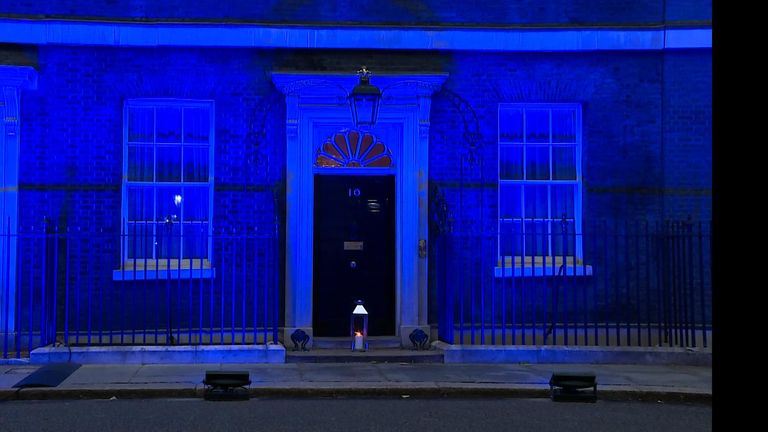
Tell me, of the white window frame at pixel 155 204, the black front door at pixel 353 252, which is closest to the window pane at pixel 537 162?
the black front door at pixel 353 252

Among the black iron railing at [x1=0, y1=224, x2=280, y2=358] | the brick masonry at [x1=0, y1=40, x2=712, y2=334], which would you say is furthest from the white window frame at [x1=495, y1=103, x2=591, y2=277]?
the black iron railing at [x1=0, y1=224, x2=280, y2=358]

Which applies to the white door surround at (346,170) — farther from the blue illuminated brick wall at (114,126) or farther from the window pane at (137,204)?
the window pane at (137,204)

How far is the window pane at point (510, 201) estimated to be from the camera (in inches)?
431

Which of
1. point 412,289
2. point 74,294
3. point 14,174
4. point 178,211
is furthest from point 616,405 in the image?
point 14,174

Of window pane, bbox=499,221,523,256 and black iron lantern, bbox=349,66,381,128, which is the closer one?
black iron lantern, bbox=349,66,381,128

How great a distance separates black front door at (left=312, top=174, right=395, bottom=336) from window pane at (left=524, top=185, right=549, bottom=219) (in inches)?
73.1

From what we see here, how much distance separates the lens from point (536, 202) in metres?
11.0

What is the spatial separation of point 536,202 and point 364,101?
279 centimetres

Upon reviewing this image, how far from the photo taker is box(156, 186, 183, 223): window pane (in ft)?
34.6

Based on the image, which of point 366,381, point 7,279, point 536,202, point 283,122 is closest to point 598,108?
point 536,202

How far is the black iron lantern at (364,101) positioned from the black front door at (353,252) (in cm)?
84

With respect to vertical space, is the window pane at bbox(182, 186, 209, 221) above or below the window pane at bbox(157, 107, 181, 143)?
below

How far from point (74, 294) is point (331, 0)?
16.3 feet

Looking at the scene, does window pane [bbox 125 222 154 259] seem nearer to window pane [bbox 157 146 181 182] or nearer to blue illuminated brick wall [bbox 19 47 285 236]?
blue illuminated brick wall [bbox 19 47 285 236]
